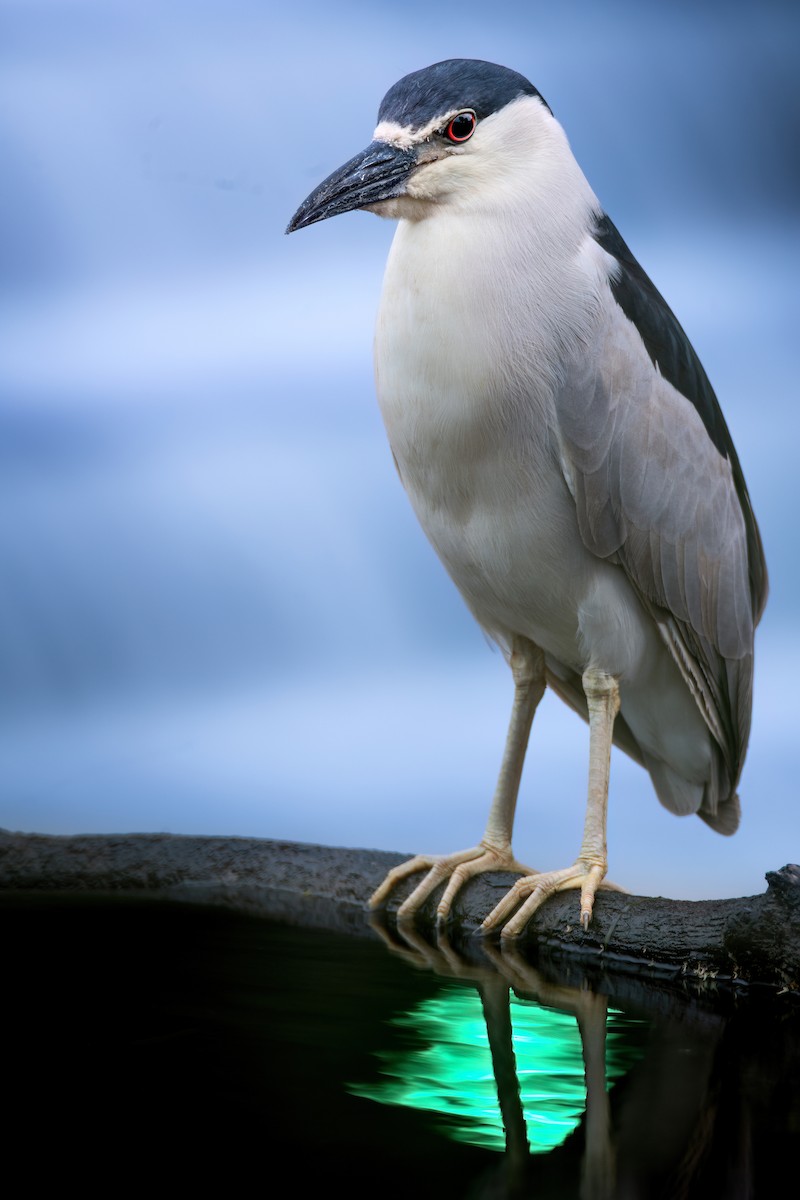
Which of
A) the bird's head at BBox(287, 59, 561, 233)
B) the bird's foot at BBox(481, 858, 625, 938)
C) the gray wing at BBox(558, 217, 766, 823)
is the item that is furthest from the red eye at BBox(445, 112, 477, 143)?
the bird's foot at BBox(481, 858, 625, 938)

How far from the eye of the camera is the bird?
7.27ft

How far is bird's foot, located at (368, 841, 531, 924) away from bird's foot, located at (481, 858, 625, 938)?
0.11 meters

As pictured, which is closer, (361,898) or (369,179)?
(369,179)

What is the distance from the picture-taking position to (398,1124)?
58.0 inches

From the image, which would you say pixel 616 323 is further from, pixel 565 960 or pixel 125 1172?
pixel 125 1172

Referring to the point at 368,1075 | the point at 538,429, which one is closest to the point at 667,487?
the point at 538,429

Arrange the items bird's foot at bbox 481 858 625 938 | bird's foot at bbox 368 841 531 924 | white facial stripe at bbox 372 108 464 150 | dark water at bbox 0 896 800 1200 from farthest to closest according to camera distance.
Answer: bird's foot at bbox 368 841 531 924 < bird's foot at bbox 481 858 625 938 < white facial stripe at bbox 372 108 464 150 < dark water at bbox 0 896 800 1200

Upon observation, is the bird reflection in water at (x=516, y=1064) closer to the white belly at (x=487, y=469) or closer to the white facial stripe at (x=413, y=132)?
the white belly at (x=487, y=469)

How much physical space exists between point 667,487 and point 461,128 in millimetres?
690

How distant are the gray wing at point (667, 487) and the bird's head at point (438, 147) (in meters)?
0.24

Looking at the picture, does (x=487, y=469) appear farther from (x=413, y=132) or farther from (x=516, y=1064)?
(x=516, y=1064)

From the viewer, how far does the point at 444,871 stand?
2.55 m

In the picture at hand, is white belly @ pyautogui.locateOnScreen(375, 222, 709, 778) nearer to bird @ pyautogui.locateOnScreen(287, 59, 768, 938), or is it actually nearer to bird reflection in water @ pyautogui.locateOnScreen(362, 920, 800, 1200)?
bird @ pyautogui.locateOnScreen(287, 59, 768, 938)

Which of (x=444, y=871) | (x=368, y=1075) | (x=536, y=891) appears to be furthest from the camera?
(x=444, y=871)
